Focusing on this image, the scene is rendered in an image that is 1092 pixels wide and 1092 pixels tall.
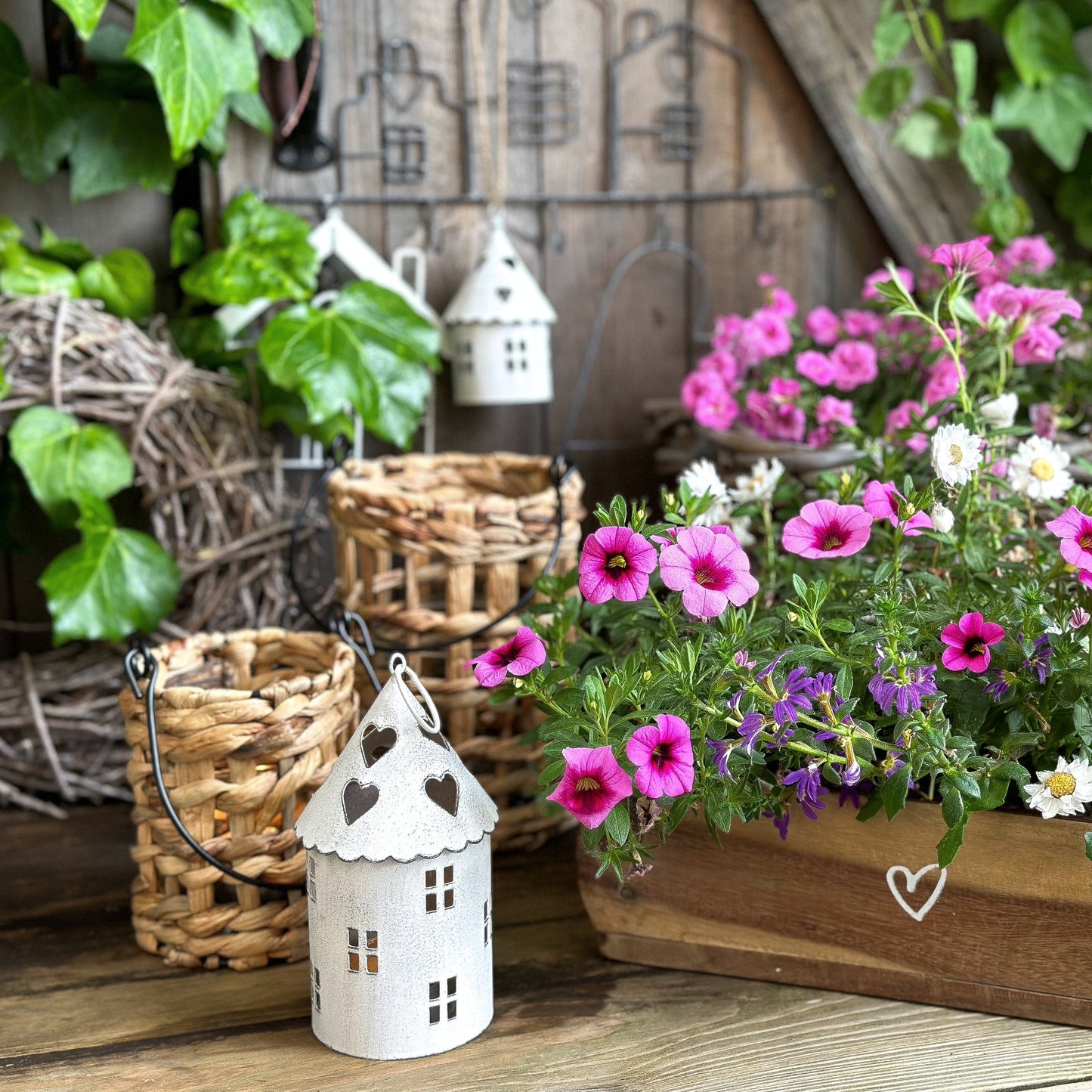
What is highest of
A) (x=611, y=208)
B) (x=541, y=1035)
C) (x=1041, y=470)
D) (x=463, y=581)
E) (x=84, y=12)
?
(x=84, y=12)

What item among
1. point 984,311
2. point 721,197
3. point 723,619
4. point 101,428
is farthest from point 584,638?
point 721,197

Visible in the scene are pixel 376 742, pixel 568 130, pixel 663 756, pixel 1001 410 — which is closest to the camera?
pixel 663 756

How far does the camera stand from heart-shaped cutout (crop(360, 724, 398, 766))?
0.93 metres

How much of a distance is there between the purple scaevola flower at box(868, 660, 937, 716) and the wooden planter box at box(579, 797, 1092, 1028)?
0.13m

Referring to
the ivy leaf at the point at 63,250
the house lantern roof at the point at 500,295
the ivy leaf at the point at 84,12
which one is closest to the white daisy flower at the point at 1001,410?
the house lantern roof at the point at 500,295

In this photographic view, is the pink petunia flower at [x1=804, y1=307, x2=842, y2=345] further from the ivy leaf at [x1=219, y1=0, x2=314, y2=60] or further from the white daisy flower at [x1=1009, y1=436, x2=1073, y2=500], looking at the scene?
the ivy leaf at [x1=219, y1=0, x2=314, y2=60]

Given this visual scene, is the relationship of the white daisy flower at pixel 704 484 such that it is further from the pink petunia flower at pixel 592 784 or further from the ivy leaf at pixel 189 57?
the ivy leaf at pixel 189 57

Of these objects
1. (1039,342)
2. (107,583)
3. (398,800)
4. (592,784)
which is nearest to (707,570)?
(592,784)

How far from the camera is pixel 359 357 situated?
1.43 metres

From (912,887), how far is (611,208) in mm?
1065

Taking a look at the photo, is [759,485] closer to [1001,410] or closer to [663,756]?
[1001,410]

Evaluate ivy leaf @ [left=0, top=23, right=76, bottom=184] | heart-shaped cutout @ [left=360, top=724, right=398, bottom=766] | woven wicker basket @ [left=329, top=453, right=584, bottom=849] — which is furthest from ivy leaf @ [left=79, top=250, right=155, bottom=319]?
heart-shaped cutout @ [left=360, top=724, right=398, bottom=766]

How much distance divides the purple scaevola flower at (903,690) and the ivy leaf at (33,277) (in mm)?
1025

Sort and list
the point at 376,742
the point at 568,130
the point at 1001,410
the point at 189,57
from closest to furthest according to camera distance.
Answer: the point at 1001,410 < the point at 376,742 < the point at 189,57 < the point at 568,130
